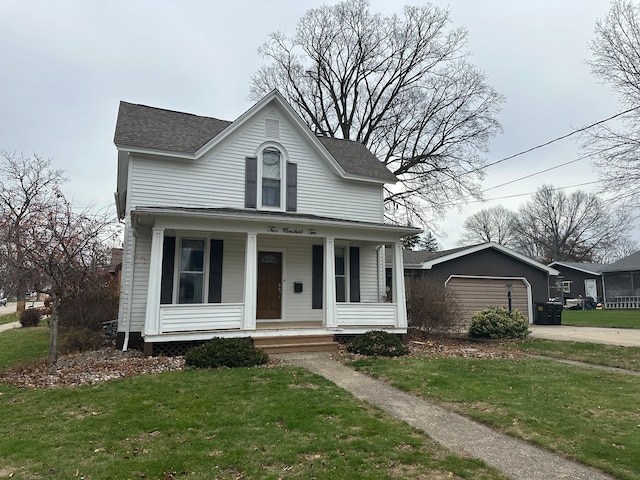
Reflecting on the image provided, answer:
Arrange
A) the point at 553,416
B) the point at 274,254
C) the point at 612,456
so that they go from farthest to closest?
the point at 274,254, the point at 553,416, the point at 612,456

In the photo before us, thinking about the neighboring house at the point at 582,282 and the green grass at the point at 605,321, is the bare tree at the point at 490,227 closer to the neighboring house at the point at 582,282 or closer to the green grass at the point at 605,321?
the neighboring house at the point at 582,282

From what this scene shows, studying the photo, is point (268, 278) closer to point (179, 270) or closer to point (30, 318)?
point (179, 270)

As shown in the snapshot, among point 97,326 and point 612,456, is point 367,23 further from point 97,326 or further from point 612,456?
point 612,456

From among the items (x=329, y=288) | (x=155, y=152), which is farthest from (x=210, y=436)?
(x=155, y=152)

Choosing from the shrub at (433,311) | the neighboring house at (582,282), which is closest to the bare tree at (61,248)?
the shrub at (433,311)

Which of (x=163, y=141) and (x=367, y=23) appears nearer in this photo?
(x=163, y=141)

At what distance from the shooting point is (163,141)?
11.6 metres

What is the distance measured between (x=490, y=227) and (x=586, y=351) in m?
54.1

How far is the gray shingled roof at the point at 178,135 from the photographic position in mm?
11422

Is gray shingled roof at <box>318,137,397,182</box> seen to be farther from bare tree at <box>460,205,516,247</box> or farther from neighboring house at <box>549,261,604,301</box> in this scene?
bare tree at <box>460,205,516,247</box>

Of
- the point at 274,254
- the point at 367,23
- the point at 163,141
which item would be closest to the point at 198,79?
the point at 163,141

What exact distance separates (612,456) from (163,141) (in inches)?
451

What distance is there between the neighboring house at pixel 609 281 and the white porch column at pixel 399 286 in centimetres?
2897

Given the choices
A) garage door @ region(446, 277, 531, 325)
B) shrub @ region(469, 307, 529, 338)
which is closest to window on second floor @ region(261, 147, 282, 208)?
shrub @ region(469, 307, 529, 338)
